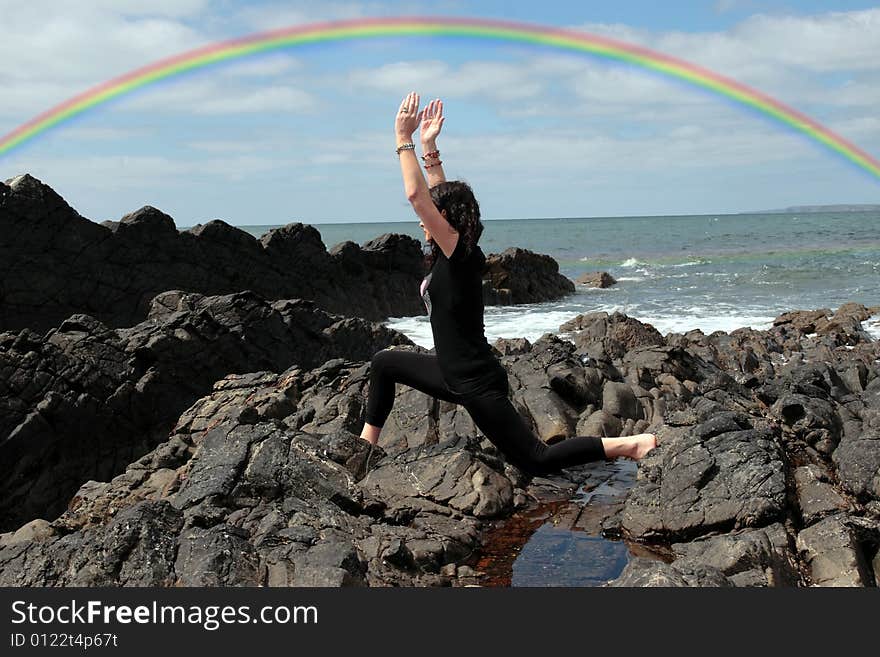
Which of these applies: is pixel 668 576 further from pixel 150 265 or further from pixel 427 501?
pixel 150 265

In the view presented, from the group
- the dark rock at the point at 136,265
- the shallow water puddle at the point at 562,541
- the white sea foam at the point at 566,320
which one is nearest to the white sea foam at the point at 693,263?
the white sea foam at the point at 566,320

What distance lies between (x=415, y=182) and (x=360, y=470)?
125 inches

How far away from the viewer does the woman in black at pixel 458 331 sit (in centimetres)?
491

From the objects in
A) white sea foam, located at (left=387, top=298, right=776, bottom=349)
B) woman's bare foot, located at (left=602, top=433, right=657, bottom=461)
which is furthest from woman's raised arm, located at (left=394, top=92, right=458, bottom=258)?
white sea foam, located at (left=387, top=298, right=776, bottom=349)

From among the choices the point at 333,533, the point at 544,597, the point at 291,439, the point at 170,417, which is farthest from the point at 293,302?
the point at 544,597

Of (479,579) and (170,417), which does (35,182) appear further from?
(479,579)

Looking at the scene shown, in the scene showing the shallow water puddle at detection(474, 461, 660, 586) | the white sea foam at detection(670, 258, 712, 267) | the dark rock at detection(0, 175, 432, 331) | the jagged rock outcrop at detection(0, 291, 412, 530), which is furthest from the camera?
the white sea foam at detection(670, 258, 712, 267)

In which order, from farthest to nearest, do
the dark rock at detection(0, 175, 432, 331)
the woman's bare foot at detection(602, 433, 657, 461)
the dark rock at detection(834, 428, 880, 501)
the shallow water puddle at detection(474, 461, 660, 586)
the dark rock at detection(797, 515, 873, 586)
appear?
the dark rock at detection(0, 175, 432, 331) < the dark rock at detection(834, 428, 880, 501) < the woman's bare foot at detection(602, 433, 657, 461) < the shallow water puddle at detection(474, 461, 660, 586) < the dark rock at detection(797, 515, 873, 586)

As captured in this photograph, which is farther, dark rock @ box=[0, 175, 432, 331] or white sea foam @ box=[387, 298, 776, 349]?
white sea foam @ box=[387, 298, 776, 349]

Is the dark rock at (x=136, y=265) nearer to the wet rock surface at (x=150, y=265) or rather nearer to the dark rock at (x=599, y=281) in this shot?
the wet rock surface at (x=150, y=265)

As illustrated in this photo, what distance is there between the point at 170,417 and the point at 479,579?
34.5 ft

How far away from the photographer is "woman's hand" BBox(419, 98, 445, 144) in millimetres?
5410

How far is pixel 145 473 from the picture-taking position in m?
8.34

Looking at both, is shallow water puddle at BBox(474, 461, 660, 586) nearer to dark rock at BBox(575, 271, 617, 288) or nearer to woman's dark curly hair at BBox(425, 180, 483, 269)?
woman's dark curly hair at BBox(425, 180, 483, 269)
